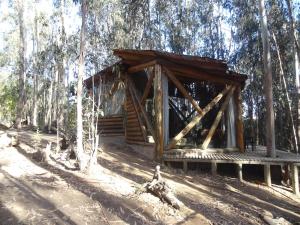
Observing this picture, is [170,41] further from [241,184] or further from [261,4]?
[241,184]

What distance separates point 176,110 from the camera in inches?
587

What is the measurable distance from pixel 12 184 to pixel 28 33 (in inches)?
1125

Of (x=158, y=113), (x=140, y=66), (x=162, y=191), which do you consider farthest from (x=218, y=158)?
(x=140, y=66)

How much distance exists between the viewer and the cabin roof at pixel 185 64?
425 inches

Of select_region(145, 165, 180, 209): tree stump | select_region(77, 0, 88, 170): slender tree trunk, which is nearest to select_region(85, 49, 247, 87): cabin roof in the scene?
select_region(77, 0, 88, 170): slender tree trunk

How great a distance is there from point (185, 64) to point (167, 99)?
1.38 meters

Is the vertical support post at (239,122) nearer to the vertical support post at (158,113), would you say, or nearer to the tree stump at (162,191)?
the vertical support post at (158,113)

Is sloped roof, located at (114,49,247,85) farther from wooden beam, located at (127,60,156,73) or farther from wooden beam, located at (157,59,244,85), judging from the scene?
wooden beam, located at (127,60,156,73)

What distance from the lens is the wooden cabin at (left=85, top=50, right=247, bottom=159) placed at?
10867 millimetres

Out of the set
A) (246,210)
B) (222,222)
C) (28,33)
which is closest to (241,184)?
(246,210)

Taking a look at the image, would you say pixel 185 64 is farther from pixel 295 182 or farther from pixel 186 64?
pixel 295 182

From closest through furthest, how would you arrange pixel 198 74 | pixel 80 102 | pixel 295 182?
1. pixel 80 102
2. pixel 295 182
3. pixel 198 74

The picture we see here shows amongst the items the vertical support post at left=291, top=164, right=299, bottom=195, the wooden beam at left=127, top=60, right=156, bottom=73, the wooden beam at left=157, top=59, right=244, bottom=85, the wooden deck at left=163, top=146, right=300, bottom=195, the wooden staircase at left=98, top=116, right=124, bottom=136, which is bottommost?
the vertical support post at left=291, top=164, right=299, bottom=195

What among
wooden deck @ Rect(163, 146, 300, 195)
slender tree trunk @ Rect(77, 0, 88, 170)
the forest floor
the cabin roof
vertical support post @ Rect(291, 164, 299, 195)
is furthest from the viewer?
the cabin roof
